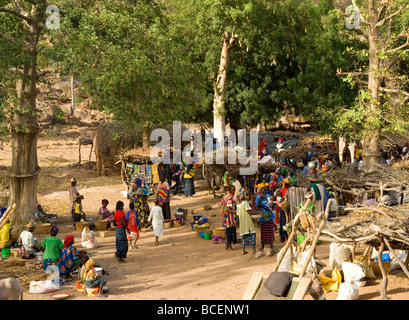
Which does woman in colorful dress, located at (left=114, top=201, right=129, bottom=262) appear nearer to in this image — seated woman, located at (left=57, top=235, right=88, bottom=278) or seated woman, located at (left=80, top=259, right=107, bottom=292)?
seated woman, located at (left=57, top=235, right=88, bottom=278)

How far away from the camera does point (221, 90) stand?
22203mm

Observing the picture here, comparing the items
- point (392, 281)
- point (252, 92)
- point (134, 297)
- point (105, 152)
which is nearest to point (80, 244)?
point (134, 297)

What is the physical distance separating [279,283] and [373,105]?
8542 millimetres

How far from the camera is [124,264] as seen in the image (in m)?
10.9

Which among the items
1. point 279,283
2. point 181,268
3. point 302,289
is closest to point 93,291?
point 181,268

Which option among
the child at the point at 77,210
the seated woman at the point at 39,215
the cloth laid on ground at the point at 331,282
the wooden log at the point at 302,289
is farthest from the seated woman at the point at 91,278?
the seated woman at the point at 39,215

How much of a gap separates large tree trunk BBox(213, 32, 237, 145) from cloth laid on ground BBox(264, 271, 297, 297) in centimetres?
1562

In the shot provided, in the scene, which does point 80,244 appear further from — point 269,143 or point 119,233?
point 269,143

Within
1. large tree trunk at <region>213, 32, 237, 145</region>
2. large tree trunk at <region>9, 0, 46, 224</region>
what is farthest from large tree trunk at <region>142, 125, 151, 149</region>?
large tree trunk at <region>9, 0, 46, 224</region>

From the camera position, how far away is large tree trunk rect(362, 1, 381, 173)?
43.3ft

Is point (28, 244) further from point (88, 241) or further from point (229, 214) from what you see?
point (229, 214)

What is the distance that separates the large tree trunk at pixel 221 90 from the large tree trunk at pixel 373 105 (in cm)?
874

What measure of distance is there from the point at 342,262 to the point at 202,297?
256cm

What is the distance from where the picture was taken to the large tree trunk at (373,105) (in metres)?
13.2
